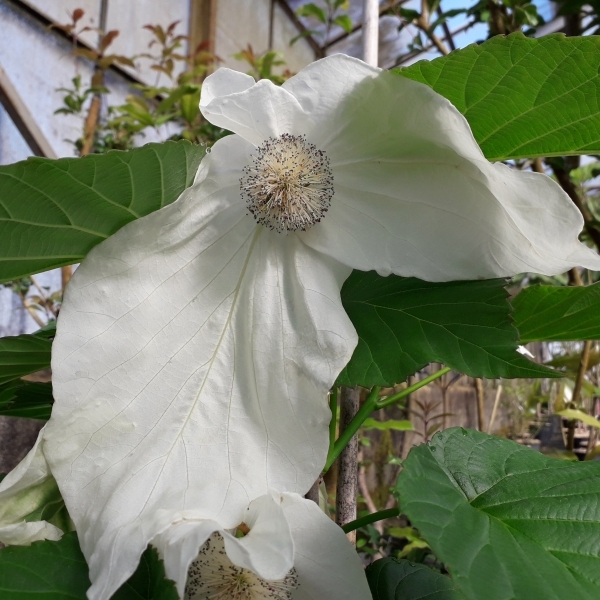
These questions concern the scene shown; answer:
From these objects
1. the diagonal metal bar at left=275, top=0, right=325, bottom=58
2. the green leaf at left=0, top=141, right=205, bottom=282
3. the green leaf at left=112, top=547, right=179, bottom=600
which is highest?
the diagonal metal bar at left=275, top=0, right=325, bottom=58

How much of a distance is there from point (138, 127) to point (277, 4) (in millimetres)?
1694

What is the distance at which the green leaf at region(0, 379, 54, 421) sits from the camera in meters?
0.37

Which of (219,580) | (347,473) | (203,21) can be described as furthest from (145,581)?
(203,21)

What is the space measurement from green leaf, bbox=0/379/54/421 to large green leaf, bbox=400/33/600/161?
30cm

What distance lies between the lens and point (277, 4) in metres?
2.81

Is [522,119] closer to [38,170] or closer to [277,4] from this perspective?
[38,170]

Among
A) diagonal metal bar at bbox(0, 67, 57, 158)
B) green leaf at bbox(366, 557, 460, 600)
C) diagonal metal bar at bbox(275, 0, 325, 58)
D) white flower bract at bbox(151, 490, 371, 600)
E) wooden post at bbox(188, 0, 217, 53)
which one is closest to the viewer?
white flower bract at bbox(151, 490, 371, 600)

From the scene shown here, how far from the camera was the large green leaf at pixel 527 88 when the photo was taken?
24 cm

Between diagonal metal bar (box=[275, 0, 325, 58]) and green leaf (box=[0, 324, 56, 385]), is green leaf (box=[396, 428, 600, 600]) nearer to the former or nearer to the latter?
green leaf (box=[0, 324, 56, 385])

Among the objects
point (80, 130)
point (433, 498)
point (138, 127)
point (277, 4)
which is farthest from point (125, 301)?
point (277, 4)

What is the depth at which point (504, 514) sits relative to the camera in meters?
0.25

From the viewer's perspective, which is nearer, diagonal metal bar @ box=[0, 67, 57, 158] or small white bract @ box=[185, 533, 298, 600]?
small white bract @ box=[185, 533, 298, 600]

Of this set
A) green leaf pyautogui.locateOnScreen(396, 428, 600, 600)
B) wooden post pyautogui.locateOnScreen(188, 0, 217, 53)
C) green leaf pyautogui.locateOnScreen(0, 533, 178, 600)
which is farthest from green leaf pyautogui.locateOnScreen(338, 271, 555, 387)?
wooden post pyautogui.locateOnScreen(188, 0, 217, 53)

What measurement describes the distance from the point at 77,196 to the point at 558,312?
32cm
